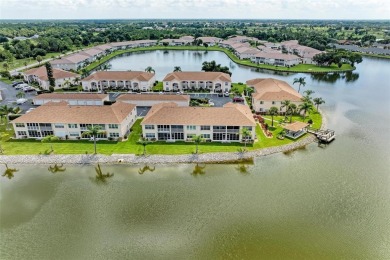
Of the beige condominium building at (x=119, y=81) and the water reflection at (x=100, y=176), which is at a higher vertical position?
the beige condominium building at (x=119, y=81)

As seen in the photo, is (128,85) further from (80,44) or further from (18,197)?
(80,44)

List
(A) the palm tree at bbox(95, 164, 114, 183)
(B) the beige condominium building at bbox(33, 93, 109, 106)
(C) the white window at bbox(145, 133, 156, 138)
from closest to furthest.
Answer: (A) the palm tree at bbox(95, 164, 114, 183) → (C) the white window at bbox(145, 133, 156, 138) → (B) the beige condominium building at bbox(33, 93, 109, 106)

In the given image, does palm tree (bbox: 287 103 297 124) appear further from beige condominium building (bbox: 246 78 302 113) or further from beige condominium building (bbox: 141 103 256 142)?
beige condominium building (bbox: 141 103 256 142)

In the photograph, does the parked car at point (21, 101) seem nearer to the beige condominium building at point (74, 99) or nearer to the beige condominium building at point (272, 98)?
the beige condominium building at point (74, 99)

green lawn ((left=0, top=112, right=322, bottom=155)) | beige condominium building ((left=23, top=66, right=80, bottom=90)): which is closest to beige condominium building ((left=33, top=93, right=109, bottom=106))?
beige condominium building ((left=23, top=66, right=80, bottom=90))

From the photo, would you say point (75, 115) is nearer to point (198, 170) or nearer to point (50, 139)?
point (50, 139)

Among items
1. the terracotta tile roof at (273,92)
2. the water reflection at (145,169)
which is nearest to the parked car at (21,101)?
the water reflection at (145,169)

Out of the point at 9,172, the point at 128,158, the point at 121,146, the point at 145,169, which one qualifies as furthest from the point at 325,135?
the point at 9,172
